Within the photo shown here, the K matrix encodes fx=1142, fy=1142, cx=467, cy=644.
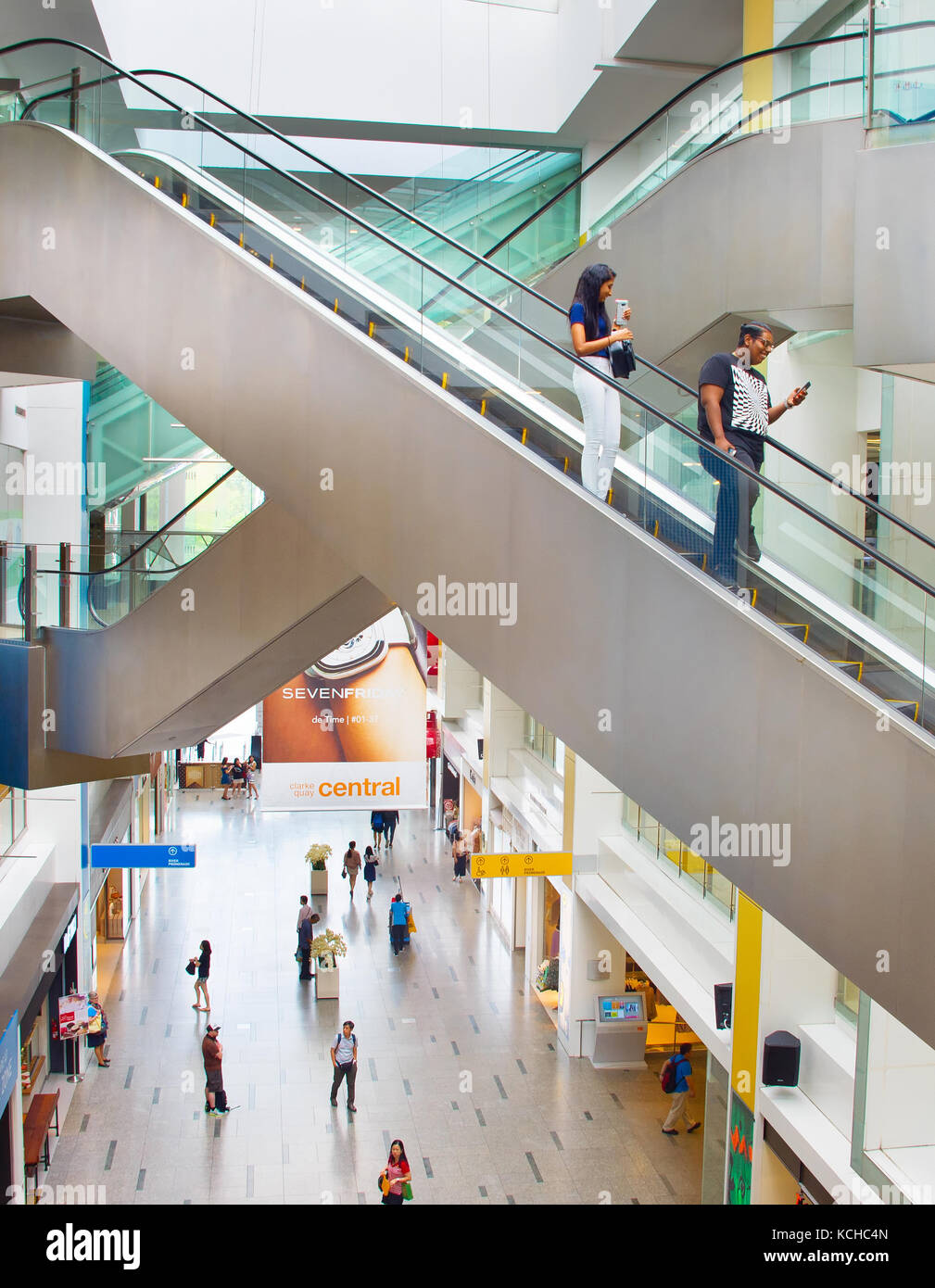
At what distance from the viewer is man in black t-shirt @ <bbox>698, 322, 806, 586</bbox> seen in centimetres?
Answer: 565

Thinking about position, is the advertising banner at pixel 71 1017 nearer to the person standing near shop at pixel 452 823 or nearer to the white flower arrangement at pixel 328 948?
the white flower arrangement at pixel 328 948

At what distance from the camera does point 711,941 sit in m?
13.8

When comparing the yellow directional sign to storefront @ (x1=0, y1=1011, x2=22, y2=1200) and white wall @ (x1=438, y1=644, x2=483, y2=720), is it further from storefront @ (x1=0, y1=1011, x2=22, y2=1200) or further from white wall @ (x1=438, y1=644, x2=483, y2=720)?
white wall @ (x1=438, y1=644, x2=483, y2=720)

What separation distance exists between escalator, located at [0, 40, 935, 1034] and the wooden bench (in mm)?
10004

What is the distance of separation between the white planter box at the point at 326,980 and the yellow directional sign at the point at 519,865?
3.89m

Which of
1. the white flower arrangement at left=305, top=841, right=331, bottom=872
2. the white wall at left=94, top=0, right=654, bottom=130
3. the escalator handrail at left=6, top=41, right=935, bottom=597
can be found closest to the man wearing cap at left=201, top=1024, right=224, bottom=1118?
the white flower arrangement at left=305, top=841, right=331, bottom=872

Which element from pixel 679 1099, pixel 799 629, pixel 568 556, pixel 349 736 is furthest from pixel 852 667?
pixel 679 1099

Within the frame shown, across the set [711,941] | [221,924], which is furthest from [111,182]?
[221,924]

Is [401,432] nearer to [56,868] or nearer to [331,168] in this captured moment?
[331,168]

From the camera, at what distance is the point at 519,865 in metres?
17.1

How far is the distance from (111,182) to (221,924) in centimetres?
1768

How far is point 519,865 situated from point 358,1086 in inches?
152

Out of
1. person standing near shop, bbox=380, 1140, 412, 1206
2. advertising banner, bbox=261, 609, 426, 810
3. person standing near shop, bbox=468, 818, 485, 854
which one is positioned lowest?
person standing near shop, bbox=468, 818, 485, 854

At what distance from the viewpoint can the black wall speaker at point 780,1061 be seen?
1121cm
